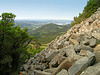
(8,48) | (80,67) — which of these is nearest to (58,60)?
(80,67)

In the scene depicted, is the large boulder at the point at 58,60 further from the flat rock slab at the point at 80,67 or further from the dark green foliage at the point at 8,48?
the dark green foliage at the point at 8,48

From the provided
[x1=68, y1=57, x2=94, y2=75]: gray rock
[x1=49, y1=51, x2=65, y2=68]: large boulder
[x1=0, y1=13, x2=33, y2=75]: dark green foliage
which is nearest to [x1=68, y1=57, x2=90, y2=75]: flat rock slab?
[x1=68, y1=57, x2=94, y2=75]: gray rock

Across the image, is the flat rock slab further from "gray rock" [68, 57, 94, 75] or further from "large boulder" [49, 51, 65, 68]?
"large boulder" [49, 51, 65, 68]

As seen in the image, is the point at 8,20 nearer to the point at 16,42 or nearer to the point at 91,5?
the point at 16,42

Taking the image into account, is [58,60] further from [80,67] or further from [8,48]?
[8,48]

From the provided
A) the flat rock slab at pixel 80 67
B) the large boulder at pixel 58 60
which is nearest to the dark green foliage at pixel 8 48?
the large boulder at pixel 58 60

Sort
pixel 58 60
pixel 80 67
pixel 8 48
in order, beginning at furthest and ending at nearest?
pixel 58 60
pixel 8 48
pixel 80 67

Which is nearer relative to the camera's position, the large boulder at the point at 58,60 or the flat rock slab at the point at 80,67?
the flat rock slab at the point at 80,67

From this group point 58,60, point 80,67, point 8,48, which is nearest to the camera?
point 80,67

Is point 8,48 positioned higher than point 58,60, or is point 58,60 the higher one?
point 8,48

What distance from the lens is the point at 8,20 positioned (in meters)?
13.6

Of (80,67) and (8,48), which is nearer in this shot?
(80,67)

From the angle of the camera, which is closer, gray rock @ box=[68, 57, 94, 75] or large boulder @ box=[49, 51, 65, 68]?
gray rock @ box=[68, 57, 94, 75]

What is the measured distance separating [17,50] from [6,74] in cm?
355
